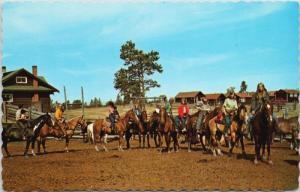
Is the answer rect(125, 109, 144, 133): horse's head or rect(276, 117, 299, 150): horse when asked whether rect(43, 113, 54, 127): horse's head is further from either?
rect(276, 117, 299, 150): horse

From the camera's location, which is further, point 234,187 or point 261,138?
point 261,138

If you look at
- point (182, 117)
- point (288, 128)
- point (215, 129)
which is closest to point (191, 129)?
point (182, 117)

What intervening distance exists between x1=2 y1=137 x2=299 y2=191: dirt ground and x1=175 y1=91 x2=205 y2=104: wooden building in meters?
1.98

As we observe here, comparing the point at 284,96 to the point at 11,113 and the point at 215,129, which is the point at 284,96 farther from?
the point at 11,113

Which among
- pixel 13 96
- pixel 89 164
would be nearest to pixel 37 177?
pixel 89 164

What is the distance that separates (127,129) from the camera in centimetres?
1647

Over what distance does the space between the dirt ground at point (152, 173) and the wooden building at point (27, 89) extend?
183cm

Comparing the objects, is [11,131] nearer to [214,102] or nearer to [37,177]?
[37,177]

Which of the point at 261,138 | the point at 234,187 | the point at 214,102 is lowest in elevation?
the point at 234,187

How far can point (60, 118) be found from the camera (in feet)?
48.3

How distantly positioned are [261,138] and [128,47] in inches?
180

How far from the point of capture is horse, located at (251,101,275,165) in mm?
10758

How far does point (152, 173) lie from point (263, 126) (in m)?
3.43

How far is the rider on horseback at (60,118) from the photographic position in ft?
44.0
